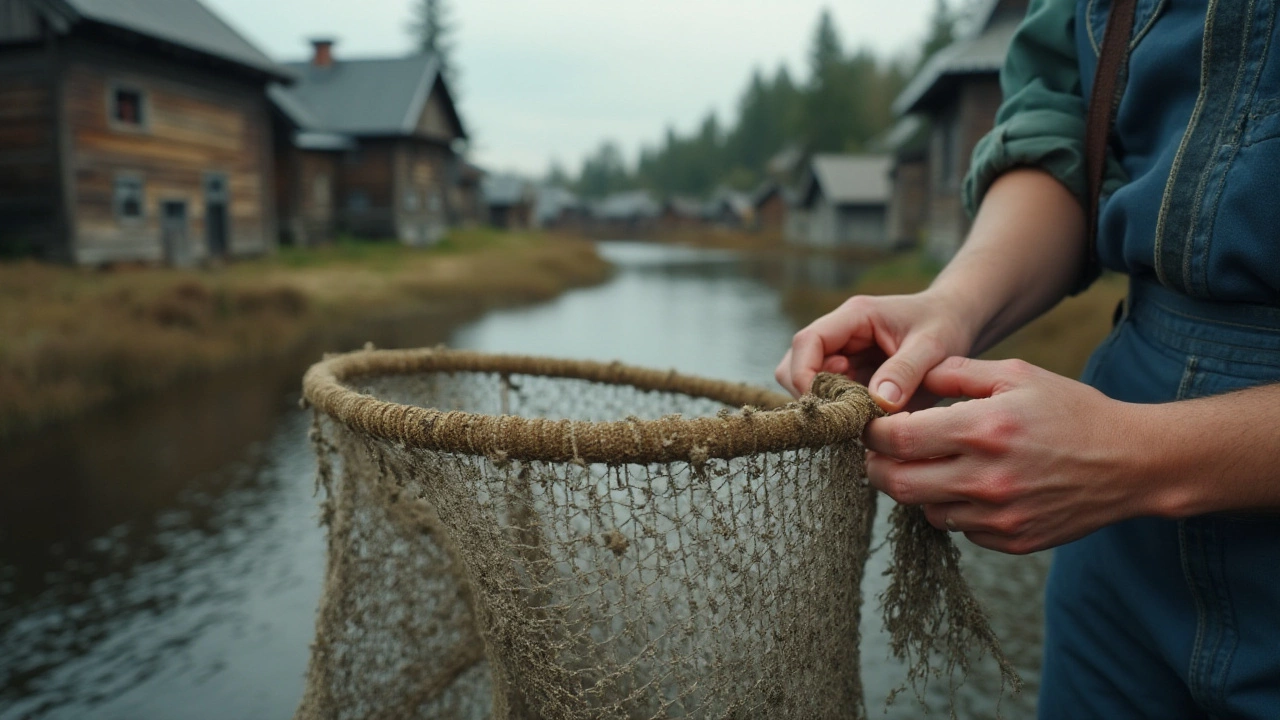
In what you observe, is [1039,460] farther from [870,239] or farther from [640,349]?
[870,239]

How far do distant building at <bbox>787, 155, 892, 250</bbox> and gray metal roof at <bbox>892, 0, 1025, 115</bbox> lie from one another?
60.4 feet

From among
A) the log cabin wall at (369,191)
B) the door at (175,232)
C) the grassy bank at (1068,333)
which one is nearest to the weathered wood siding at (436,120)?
the log cabin wall at (369,191)

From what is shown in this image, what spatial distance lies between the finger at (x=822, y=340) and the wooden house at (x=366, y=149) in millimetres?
19395

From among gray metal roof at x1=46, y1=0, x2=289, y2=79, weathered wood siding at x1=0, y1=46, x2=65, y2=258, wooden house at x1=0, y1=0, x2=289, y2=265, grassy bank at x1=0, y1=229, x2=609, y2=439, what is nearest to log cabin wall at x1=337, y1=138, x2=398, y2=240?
grassy bank at x1=0, y1=229, x2=609, y2=439

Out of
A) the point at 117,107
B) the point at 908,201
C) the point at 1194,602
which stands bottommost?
the point at 1194,602

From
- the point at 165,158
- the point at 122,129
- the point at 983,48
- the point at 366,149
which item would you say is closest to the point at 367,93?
the point at 366,149

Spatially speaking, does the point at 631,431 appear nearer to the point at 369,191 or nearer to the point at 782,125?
the point at 369,191

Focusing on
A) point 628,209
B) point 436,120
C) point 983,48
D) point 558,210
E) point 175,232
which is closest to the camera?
point 983,48

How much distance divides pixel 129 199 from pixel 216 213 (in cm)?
229

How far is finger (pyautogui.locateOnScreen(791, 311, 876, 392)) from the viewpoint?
1153 millimetres

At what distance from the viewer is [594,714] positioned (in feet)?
3.63

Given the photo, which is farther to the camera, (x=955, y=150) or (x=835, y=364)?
(x=955, y=150)

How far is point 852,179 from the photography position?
34.7 metres

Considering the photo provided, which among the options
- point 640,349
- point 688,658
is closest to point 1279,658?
point 688,658
